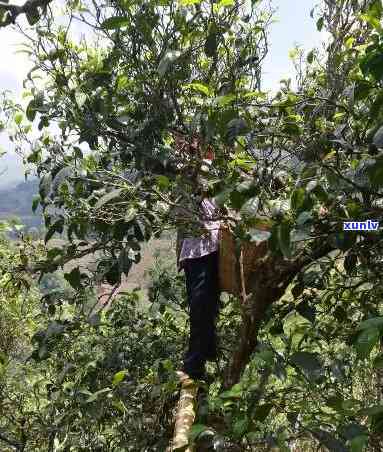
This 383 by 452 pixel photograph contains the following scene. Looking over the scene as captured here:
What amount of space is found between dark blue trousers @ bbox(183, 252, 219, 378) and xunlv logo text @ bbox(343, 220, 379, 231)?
1.16m

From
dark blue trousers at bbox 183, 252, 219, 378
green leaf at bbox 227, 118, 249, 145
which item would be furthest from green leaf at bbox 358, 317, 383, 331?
dark blue trousers at bbox 183, 252, 219, 378

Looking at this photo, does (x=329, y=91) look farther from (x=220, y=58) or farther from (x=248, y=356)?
(x=248, y=356)

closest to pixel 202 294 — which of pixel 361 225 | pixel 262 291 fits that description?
pixel 262 291

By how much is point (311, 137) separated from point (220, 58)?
693 millimetres

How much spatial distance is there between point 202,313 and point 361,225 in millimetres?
1237

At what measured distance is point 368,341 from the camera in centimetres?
99

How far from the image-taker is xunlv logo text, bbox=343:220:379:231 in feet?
5.36

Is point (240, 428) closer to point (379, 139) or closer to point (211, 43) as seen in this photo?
point (379, 139)

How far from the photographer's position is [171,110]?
2.14 m

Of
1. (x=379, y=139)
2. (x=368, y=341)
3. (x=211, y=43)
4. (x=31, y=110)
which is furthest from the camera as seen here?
(x=31, y=110)

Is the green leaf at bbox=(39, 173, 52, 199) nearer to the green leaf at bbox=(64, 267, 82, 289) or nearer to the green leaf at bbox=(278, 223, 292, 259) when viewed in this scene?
the green leaf at bbox=(64, 267, 82, 289)

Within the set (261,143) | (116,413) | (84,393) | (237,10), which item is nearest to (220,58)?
(237,10)

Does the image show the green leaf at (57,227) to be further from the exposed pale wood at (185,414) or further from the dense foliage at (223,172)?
the exposed pale wood at (185,414)

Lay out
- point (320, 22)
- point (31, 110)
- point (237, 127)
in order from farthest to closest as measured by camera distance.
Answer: point (320, 22) → point (31, 110) → point (237, 127)
